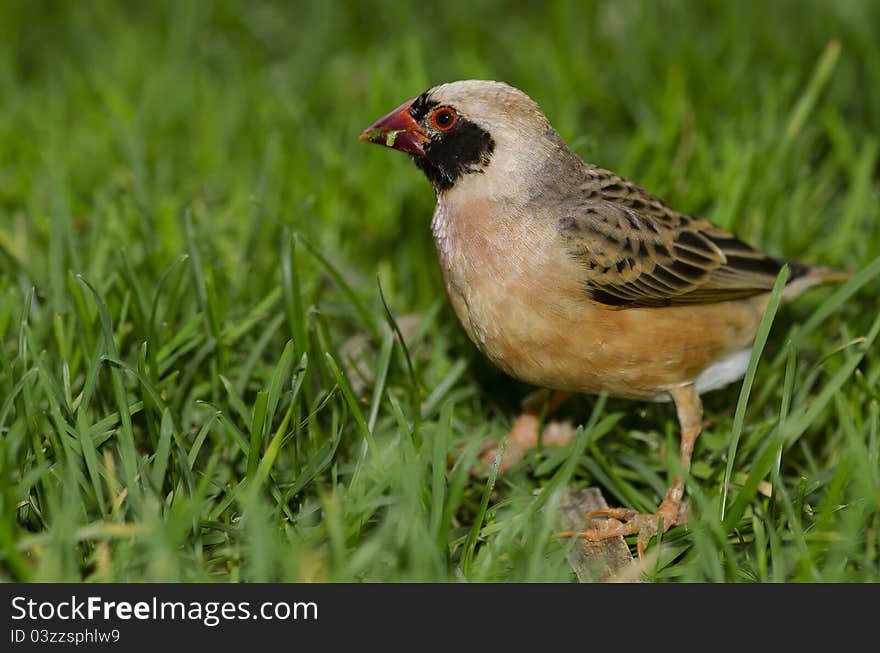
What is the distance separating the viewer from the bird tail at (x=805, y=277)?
14.7ft

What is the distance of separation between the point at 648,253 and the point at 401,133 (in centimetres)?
110

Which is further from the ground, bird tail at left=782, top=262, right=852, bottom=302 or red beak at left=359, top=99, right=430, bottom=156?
red beak at left=359, top=99, right=430, bottom=156

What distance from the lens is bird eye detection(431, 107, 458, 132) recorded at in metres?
3.94

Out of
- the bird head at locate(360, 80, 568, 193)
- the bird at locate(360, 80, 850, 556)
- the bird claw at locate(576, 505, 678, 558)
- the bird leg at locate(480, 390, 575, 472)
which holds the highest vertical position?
the bird head at locate(360, 80, 568, 193)

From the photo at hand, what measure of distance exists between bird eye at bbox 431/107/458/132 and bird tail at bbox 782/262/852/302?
164 cm

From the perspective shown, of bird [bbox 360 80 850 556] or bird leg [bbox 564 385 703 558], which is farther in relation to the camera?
bird [bbox 360 80 850 556]

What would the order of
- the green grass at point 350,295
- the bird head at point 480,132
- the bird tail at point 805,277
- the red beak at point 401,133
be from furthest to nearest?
the bird tail at point 805,277
the red beak at point 401,133
the bird head at point 480,132
the green grass at point 350,295

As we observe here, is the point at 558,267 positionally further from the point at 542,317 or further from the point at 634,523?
the point at 634,523

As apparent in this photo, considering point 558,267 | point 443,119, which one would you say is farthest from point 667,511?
point 443,119

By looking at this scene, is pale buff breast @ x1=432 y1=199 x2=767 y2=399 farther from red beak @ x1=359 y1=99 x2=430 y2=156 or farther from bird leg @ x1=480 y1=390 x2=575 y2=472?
bird leg @ x1=480 y1=390 x2=575 y2=472

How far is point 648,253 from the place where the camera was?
4.08 meters

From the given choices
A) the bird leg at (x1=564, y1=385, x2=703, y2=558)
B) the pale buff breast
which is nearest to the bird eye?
the pale buff breast

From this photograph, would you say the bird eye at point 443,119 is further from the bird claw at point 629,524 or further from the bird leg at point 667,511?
the bird claw at point 629,524

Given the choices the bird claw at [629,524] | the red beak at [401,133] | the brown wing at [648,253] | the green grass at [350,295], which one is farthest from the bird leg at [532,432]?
the red beak at [401,133]
